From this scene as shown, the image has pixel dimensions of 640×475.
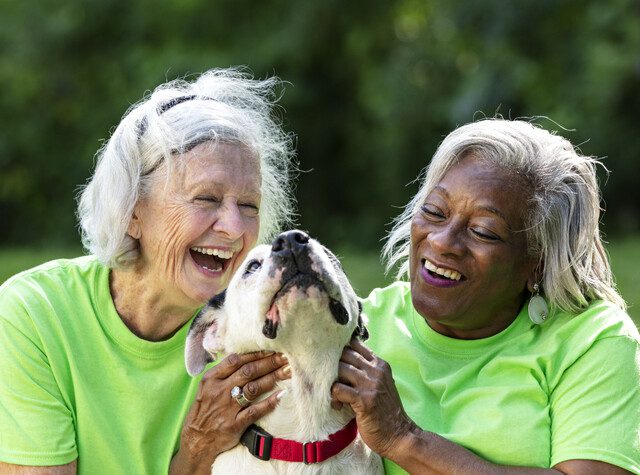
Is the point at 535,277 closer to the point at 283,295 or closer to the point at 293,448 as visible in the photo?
the point at 283,295

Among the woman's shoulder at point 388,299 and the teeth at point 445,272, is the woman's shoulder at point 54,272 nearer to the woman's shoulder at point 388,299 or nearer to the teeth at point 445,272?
the woman's shoulder at point 388,299

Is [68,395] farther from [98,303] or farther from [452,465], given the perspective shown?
[452,465]

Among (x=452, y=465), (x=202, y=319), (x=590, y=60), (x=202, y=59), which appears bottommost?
(x=452, y=465)

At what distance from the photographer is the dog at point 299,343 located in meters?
3.62

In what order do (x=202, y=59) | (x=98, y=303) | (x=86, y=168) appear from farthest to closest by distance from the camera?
(x=86, y=168), (x=202, y=59), (x=98, y=303)

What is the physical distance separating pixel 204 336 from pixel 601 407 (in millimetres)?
1545

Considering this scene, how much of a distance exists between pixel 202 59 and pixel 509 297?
13.2 m

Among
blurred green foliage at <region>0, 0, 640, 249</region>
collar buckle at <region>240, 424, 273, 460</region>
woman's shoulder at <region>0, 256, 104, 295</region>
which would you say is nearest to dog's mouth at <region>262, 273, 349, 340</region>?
collar buckle at <region>240, 424, 273, 460</region>

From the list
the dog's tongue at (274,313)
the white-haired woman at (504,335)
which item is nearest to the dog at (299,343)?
the dog's tongue at (274,313)

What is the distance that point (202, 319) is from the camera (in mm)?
4059

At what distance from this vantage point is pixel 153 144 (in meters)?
4.29

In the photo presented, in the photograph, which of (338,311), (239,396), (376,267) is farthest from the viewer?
(376,267)

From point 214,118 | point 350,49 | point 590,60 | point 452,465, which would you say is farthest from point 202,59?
point 452,465

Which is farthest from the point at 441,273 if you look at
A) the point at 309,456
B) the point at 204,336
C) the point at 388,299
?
the point at 204,336
